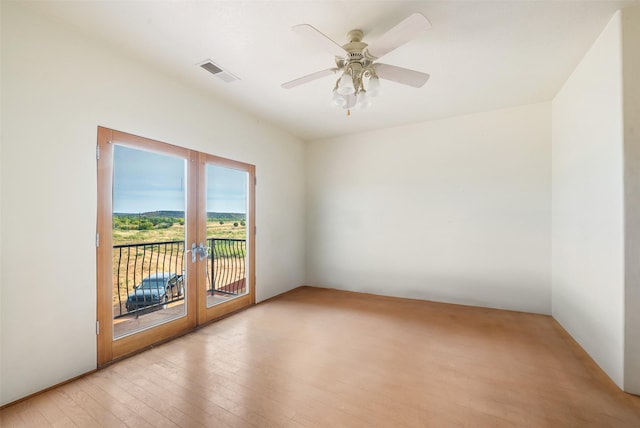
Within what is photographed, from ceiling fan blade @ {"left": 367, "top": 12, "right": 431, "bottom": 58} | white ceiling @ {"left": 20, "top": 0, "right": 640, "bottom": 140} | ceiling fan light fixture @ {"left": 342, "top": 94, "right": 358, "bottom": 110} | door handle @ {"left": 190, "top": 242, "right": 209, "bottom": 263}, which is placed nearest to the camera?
ceiling fan blade @ {"left": 367, "top": 12, "right": 431, "bottom": 58}

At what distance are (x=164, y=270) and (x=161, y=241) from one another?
13.5 inches

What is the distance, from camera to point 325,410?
1908mm

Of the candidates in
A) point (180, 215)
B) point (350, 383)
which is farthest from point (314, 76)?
point (350, 383)

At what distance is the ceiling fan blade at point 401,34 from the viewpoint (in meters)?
1.71

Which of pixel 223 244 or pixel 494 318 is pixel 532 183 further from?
pixel 223 244

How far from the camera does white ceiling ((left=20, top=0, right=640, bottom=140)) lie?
206 cm

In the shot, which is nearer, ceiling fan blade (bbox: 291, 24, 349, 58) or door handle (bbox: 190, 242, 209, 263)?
ceiling fan blade (bbox: 291, 24, 349, 58)

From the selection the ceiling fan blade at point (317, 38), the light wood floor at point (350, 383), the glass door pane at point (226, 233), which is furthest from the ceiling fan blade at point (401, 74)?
the light wood floor at point (350, 383)

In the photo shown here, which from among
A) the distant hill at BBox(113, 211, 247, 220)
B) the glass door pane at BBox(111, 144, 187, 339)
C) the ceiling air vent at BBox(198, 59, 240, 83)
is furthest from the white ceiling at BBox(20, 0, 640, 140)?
the distant hill at BBox(113, 211, 247, 220)

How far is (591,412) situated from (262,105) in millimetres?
4513

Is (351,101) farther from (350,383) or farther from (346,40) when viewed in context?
(350,383)

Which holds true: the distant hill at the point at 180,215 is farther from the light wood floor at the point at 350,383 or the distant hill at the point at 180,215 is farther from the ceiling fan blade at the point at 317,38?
the ceiling fan blade at the point at 317,38

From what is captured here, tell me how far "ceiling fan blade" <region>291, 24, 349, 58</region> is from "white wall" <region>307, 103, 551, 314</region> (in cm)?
289

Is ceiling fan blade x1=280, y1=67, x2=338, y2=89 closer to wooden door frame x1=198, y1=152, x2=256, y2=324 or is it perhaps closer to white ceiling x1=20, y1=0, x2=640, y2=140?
white ceiling x1=20, y1=0, x2=640, y2=140
